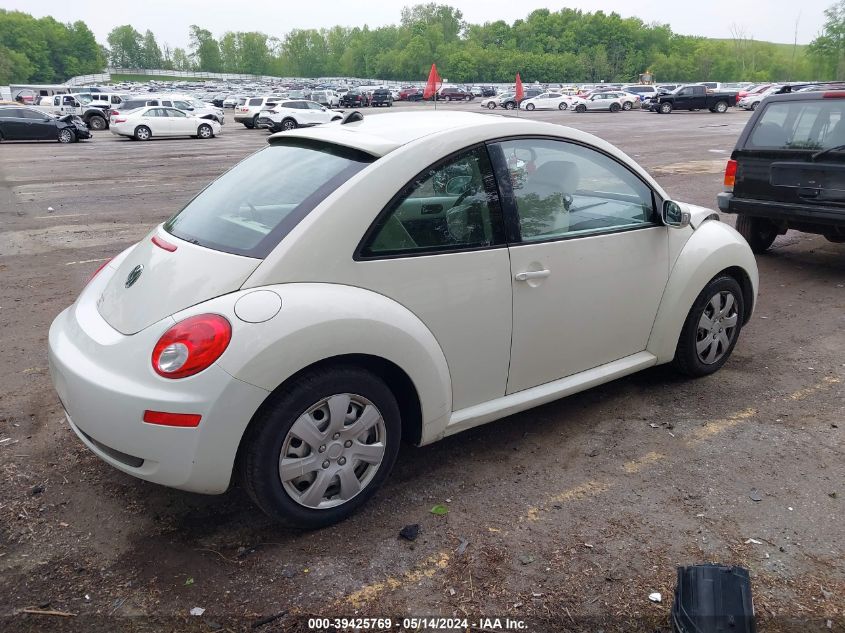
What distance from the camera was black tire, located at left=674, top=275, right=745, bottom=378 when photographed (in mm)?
4336

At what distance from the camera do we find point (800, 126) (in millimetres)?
6906

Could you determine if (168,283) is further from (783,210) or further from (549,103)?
(549,103)

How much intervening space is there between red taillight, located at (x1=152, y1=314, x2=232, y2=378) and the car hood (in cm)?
13

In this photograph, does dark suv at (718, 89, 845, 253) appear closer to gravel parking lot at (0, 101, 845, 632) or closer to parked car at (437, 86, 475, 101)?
gravel parking lot at (0, 101, 845, 632)

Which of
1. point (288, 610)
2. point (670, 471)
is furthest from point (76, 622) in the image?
point (670, 471)

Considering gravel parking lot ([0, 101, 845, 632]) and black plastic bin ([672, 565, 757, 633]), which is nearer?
black plastic bin ([672, 565, 757, 633])

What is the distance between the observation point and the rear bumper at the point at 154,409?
8.63 feet

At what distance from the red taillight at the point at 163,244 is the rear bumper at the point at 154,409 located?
503 millimetres

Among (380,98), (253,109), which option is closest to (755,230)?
(253,109)

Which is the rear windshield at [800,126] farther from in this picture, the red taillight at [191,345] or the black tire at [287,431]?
the red taillight at [191,345]

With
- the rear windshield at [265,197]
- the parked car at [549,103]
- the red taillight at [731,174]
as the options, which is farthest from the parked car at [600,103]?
the rear windshield at [265,197]

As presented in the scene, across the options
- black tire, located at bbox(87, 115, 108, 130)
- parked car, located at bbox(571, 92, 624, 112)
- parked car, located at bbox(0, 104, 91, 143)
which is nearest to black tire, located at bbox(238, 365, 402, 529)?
parked car, located at bbox(0, 104, 91, 143)

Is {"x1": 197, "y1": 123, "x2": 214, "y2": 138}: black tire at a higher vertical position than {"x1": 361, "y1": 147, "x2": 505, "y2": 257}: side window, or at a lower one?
lower

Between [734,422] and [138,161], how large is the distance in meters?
19.6
